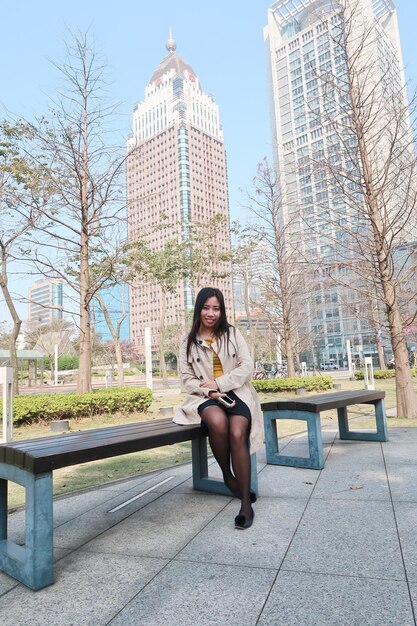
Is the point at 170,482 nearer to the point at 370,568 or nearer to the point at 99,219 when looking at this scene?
the point at 370,568

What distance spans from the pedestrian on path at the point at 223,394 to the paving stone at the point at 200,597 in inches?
23.0

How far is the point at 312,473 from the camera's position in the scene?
3.75 metres

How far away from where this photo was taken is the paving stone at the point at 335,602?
1520 millimetres

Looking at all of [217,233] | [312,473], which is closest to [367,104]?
[312,473]

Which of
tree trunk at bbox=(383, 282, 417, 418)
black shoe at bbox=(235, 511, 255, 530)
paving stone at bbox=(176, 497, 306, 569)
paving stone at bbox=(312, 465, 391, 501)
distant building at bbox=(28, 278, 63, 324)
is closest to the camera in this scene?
paving stone at bbox=(176, 497, 306, 569)

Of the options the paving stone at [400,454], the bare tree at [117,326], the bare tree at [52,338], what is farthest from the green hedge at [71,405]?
the bare tree at [52,338]

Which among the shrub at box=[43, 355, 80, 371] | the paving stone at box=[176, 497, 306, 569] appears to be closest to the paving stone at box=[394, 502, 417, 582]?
the paving stone at box=[176, 497, 306, 569]

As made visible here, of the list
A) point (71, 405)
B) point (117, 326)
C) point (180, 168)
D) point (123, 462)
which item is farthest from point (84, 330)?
point (180, 168)

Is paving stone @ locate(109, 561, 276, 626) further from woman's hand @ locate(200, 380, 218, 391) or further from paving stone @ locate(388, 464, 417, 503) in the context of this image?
paving stone @ locate(388, 464, 417, 503)

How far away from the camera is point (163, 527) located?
2.60 meters

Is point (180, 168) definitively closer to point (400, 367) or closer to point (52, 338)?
point (52, 338)

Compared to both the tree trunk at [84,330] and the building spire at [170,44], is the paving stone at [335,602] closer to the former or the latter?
the tree trunk at [84,330]

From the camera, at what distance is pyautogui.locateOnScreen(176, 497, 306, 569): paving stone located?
2079 millimetres

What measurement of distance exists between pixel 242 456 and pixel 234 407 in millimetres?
322
